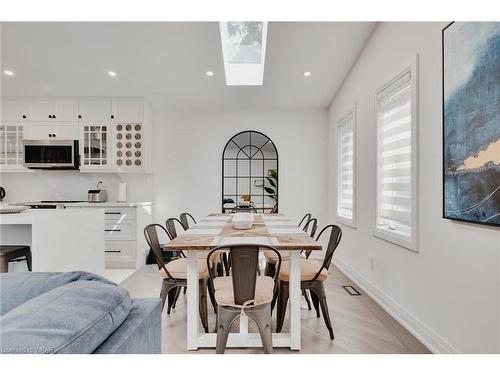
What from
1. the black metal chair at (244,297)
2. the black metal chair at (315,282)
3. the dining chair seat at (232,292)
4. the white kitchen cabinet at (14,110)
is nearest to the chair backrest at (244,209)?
the black metal chair at (315,282)

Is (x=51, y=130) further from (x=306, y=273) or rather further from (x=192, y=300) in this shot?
(x=306, y=273)

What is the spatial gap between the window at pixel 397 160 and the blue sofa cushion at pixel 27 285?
231cm

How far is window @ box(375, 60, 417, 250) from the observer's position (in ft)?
7.52

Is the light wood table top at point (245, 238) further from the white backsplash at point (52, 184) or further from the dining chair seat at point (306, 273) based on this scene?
the white backsplash at point (52, 184)

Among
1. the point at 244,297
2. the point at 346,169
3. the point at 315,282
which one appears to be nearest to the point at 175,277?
the point at 244,297

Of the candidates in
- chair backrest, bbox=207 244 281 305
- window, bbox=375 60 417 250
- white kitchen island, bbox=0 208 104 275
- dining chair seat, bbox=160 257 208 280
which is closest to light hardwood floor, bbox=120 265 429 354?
dining chair seat, bbox=160 257 208 280

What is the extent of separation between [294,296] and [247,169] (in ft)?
10.5

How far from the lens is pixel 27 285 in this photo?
916 millimetres

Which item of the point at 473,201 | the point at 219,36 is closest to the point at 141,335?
the point at 473,201

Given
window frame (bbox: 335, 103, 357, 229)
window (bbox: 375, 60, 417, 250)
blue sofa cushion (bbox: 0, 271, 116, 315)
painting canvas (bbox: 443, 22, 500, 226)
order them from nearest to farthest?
1. blue sofa cushion (bbox: 0, 271, 116, 315)
2. painting canvas (bbox: 443, 22, 500, 226)
3. window (bbox: 375, 60, 417, 250)
4. window frame (bbox: 335, 103, 357, 229)

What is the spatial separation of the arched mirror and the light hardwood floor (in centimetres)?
218

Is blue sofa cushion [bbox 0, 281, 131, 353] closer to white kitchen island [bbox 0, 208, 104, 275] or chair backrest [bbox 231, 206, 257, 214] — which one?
white kitchen island [bbox 0, 208, 104, 275]
